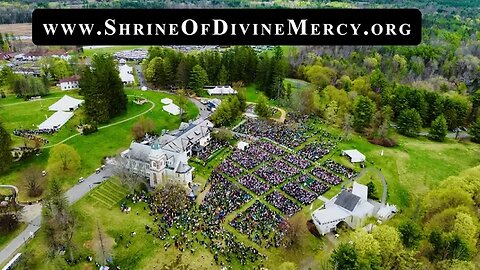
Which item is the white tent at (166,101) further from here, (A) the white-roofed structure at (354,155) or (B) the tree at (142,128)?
(A) the white-roofed structure at (354,155)

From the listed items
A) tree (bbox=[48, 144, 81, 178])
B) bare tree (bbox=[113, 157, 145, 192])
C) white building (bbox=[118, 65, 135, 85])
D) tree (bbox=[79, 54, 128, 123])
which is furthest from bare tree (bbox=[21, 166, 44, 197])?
white building (bbox=[118, 65, 135, 85])

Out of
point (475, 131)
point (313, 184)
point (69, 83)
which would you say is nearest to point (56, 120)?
point (69, 83)

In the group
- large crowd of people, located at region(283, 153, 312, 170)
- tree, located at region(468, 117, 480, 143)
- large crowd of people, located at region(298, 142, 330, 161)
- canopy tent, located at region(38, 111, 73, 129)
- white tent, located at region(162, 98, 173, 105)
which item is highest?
white tent, located at region(162, 98, 173, 105)

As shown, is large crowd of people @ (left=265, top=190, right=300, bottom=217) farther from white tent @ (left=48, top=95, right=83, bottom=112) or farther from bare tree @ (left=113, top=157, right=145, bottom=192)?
white tent @ (left=48, top=95, right=83, bottom=112)

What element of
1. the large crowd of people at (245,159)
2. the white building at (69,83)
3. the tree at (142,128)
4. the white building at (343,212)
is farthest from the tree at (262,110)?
the white building at (69,83)

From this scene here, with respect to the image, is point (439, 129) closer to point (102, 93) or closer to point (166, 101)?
point (166, 101)

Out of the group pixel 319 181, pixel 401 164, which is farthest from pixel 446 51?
pixel 319 181
